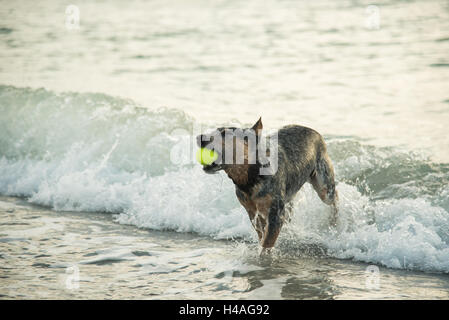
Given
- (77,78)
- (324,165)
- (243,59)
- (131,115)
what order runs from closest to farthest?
(324,165) → (131,115) → (77,78) → (243,59)

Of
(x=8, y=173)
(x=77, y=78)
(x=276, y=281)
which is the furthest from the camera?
(x=77, y=78)

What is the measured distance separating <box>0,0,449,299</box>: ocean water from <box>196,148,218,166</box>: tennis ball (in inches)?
48.3

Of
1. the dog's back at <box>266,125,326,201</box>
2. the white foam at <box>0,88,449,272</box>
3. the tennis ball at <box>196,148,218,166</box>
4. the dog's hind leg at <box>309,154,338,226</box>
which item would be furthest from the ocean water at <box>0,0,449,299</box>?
the tennis ball at <box>196,148,218,166</box>

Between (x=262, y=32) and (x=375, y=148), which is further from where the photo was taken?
(x=262, y=32)

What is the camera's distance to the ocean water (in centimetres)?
611

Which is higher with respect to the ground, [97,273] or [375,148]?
[375,148]

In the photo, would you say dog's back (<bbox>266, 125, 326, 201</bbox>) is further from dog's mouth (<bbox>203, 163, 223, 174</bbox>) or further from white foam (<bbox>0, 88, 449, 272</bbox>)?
dog's mouth (<bbox>203, 163, 223, 174</bbox>)

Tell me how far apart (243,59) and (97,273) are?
38.3 feet

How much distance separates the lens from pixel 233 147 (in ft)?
17.8

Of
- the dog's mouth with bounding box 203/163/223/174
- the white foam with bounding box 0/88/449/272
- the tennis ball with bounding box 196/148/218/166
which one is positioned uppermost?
the tennis ball with bounding box 196/148/218/166

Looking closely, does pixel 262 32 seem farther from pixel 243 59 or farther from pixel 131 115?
pixel 131 115
